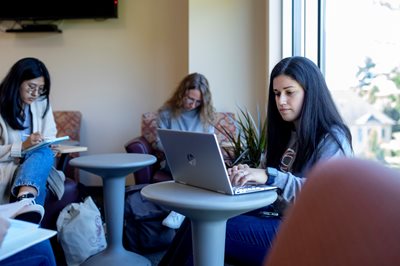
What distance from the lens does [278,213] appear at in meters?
1.69

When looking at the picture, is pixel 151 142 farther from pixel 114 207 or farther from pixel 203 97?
pixel 114 207

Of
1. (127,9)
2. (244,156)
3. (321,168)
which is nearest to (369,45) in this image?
(244,156)

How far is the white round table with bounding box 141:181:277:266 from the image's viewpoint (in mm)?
1185

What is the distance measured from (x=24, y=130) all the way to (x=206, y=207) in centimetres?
158

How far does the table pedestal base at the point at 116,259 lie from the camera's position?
6.91ft

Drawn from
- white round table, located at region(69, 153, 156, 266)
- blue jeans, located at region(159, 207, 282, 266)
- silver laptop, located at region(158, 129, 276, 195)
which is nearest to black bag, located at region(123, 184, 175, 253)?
white round table, located at region(69, 153, 156, 266)

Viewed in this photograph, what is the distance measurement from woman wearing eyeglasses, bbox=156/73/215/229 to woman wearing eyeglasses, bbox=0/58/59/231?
870 millimetres

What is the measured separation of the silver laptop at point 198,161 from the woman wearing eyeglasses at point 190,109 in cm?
149

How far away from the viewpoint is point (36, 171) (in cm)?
204

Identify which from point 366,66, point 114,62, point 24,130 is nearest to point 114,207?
point 24,130

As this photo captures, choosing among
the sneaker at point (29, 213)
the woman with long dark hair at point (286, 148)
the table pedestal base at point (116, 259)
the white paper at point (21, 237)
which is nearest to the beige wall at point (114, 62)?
the table pedestal base at point (116, 259)

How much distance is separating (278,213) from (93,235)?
1099 mm

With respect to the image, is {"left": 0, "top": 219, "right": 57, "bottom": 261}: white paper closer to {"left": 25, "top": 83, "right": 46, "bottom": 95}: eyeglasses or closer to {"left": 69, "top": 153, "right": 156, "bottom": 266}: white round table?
{"left": 69, "top": 153, "right": 156, "bottom": 266}: white round table

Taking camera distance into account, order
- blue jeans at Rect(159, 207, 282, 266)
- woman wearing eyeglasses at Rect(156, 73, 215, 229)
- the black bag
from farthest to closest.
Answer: woman wearing eyeglasses at Rect(156, 73, 215, 229) < the black bag < blue jeans at Rect(159, 207, 282, 266)
